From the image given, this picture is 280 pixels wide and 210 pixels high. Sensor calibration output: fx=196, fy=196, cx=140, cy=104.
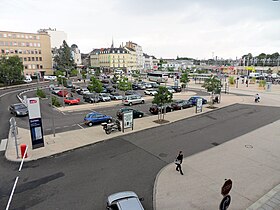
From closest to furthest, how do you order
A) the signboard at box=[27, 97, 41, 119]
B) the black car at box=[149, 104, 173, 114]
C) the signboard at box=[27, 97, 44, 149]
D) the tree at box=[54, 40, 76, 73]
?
the signboard at box=[27, 97, 41, 119], the signboard at box=[27, 97, 44, 149], the black car at box=[149, 104, 173, 114], the tree at box=[54, 40, 76, 73]

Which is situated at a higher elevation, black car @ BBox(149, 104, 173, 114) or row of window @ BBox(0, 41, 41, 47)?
row of window @ BBox(0, 41, 41, 47)

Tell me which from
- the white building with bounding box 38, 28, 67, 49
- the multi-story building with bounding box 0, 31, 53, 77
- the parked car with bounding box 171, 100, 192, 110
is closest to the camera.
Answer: the parked car with bounding box 171, 100, 192, 110

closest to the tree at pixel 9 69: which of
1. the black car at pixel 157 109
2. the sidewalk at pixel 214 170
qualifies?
the sidewalk at pixel 214 170

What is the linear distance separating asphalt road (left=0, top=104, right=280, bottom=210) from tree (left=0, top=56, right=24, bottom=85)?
54016 millimetres

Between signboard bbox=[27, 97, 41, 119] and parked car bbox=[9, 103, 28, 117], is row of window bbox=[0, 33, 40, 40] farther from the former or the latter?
signboard bbox=[27, 97, 41, 119]

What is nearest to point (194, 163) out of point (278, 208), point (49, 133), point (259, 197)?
point (259, 197)

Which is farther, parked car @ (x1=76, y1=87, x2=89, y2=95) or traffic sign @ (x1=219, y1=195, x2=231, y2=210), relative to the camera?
parked car @ (x1=76, y1=87, x2=89, y2=95)

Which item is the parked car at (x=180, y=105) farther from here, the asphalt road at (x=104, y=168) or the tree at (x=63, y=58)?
the tree at (x=63, y=58)

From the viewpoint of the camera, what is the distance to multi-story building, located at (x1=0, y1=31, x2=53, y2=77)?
2805 inches

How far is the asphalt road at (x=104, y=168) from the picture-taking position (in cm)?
938

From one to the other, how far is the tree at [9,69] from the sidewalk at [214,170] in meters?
47.7

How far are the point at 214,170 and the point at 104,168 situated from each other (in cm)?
674

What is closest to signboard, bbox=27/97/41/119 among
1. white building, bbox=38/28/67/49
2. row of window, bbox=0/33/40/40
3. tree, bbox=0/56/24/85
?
tree, bbox=0/56/24/85

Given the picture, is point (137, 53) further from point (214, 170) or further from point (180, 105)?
point (214, 170)
